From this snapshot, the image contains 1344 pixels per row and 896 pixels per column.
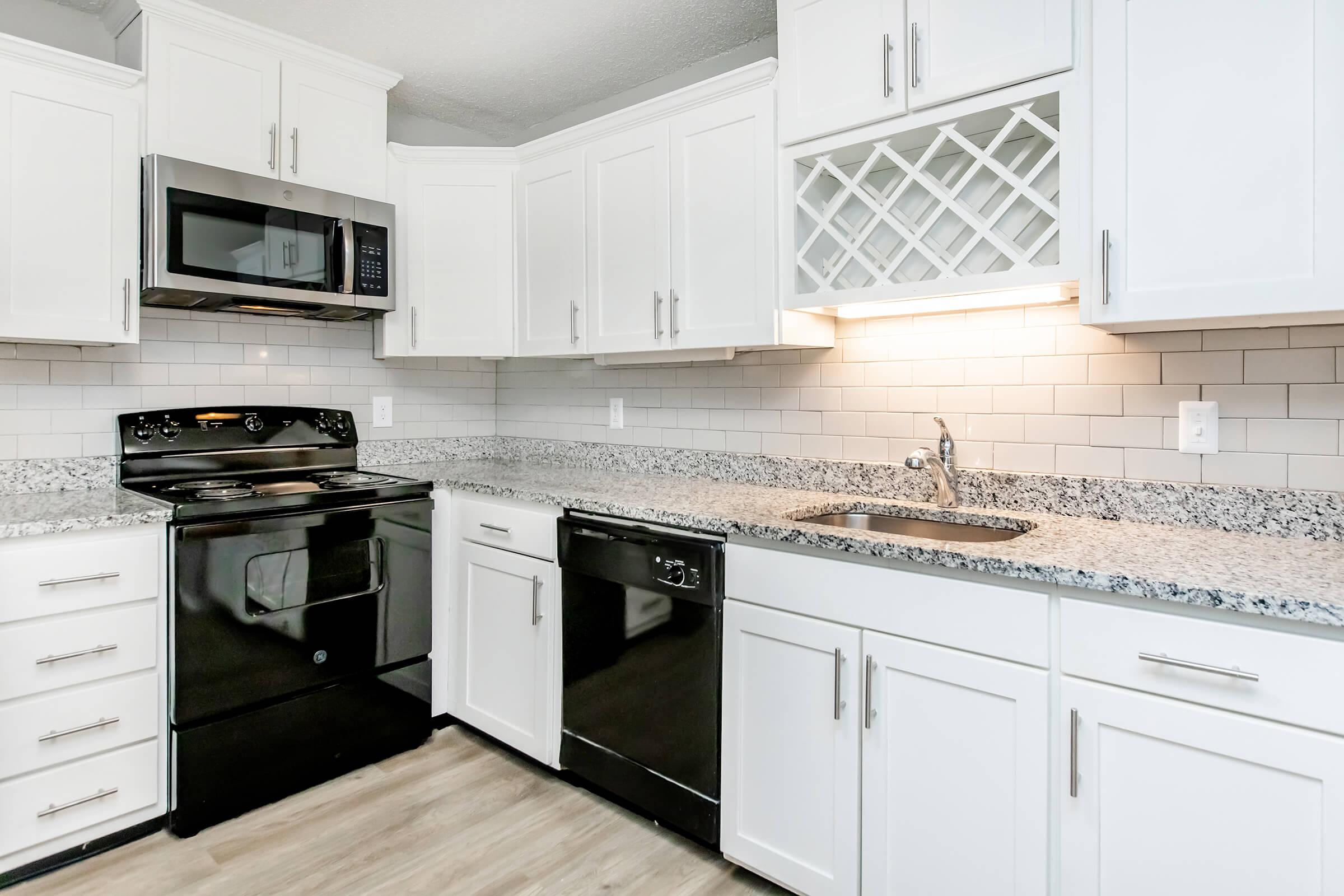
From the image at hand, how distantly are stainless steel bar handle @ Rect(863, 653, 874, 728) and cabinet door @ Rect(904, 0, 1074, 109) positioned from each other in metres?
1.29

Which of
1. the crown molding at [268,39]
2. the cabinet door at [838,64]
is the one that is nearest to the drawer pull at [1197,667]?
the cabinet door at [838,64]

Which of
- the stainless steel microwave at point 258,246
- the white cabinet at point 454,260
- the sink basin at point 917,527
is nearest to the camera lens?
the sink basin at point 917,527

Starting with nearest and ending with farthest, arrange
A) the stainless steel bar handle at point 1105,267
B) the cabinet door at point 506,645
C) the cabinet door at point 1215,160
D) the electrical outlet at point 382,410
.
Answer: the cabinet door at point 1215,160 → the stainless steel bar handle at point 1105,267 → the cabinet door at point 506,645 → the electrical outlet at point 382,410

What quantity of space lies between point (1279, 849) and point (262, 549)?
7.70 ft

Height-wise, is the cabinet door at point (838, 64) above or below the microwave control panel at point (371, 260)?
above

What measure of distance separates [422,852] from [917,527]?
156cm

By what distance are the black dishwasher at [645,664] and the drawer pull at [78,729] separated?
116 cm

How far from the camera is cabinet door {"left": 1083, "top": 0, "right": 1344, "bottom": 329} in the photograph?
1.33m

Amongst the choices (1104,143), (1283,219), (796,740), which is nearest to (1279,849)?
(796,740)

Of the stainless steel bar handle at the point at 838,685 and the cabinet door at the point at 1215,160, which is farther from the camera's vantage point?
the stainless steel bar handle at the point at 838,685

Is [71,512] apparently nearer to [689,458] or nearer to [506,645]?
[506,645]

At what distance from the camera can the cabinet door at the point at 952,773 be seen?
1.39 metres

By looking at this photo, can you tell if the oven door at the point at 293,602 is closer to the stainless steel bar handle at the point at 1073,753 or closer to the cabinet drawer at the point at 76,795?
the cabinet drawer at the point at 76,795

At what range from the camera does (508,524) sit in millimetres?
2410
